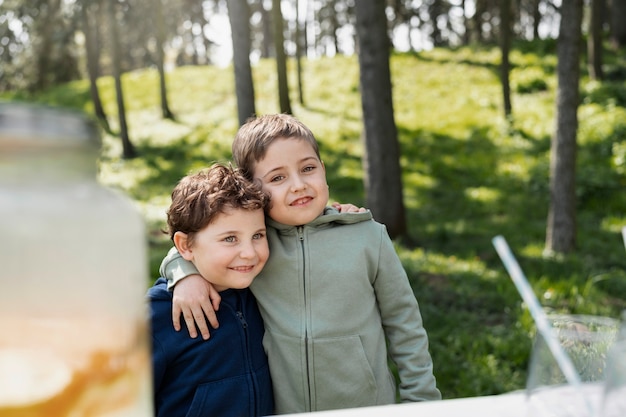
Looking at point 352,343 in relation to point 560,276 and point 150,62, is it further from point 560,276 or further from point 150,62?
point 150,62

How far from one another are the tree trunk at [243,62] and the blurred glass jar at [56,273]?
20.0ft

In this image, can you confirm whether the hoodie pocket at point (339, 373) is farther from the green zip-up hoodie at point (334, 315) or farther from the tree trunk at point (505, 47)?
the tree trunk at point (505, 47)

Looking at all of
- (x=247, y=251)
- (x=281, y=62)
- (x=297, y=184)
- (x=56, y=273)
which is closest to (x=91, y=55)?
(x=281, y=62)

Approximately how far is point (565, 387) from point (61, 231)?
73 cm

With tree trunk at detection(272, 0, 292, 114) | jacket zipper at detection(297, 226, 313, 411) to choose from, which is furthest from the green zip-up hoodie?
tree trunk at detection(272, 0, 292, 114)

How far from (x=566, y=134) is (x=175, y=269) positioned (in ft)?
19.3

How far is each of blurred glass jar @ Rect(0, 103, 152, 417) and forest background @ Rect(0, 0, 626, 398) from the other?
115mm

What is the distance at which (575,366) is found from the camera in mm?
1042

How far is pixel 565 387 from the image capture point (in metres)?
0.95

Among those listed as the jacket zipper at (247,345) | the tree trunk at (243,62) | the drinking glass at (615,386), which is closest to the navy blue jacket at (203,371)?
the jacket zipper at (247,345)

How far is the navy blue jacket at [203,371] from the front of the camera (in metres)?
1.81

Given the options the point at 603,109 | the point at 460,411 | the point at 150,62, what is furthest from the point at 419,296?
the point at 150,62

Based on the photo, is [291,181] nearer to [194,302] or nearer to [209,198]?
[209,198]

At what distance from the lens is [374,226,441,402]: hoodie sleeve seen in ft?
6.37
